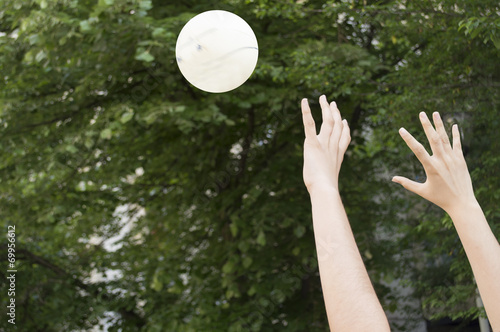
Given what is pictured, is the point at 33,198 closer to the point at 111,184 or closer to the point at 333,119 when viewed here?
the point at 111,184

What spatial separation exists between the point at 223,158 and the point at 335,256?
561cm

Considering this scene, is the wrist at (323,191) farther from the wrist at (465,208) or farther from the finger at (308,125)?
the wrist at (465,208)

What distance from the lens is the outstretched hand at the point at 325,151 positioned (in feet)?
4.17

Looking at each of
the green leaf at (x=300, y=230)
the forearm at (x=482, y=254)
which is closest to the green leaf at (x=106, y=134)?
the green leaf at (x=300, y=230)

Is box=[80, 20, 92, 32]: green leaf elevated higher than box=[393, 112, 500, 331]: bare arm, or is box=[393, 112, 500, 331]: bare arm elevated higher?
box=[393, 112, 500, 331]: bare arm

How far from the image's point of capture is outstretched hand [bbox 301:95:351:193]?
1.27m

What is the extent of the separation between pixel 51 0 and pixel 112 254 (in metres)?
3.69

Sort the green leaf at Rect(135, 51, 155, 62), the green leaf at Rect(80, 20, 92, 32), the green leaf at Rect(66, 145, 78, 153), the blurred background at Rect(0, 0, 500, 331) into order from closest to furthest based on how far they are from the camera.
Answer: the green leaf at Rect(80, 20, 92, 32)
the green leaf at Rect(135, 51, 155, 62)
the blurred background at Rect(0, 0, 500, 331)
the green leaf at Rect(66, 145, 78, 153)

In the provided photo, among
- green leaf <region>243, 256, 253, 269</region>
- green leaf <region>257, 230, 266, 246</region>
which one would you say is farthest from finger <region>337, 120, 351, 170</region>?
green leaf <region>243, 256, 253, 269</region>

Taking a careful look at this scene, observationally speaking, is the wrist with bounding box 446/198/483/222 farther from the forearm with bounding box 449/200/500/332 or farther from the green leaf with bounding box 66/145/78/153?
the green leaf with bounding box 66/145/78/153

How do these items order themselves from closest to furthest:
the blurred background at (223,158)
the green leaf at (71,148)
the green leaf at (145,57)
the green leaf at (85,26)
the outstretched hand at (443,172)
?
the outstretched hand at (443,172), the green leaf at (85,26), the green leaf at (145,57), the blurred background at (223,158), the green leaf at (71,148)

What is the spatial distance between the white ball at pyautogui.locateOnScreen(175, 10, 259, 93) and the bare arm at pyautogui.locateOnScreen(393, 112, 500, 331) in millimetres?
1323

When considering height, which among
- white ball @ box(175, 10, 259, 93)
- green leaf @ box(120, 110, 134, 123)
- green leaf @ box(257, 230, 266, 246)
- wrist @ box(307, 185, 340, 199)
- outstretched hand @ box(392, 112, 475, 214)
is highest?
wrist @ box(307, 185, 340, 199)

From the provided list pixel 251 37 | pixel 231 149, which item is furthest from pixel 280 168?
pixel 251 37
